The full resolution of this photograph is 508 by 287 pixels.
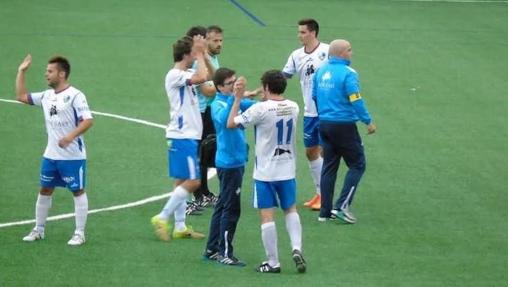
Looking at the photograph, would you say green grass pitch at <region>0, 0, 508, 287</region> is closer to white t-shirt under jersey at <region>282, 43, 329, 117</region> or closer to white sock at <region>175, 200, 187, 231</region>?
white sock at <region>175, 200, 187, 231</region>

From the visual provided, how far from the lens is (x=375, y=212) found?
1537cm

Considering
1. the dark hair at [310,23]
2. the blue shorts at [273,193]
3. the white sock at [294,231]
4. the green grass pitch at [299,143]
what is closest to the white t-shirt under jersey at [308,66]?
the dark hair at [310,23]

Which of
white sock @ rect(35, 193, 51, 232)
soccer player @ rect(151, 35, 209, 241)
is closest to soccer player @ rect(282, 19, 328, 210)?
soccer player @ rect(151, 35, 209, 241)

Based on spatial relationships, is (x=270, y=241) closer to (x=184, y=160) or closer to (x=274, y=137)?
(x=274, y=137)

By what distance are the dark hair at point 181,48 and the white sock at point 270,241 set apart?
2319 millimetres

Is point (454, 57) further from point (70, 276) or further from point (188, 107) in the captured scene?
point (70, 276)

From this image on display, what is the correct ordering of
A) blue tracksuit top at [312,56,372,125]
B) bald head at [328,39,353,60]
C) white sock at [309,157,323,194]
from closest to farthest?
blue tracksuit top at [312,56,372,125], bald head at [328,39,353,60], white sock at [309,157,323,194]

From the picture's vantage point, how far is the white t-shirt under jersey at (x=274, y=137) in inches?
494

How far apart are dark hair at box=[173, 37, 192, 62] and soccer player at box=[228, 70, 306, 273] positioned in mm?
1350

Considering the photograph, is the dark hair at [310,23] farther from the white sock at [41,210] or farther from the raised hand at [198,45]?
the white sock at [41,210]

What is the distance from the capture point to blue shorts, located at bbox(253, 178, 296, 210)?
41.7ft

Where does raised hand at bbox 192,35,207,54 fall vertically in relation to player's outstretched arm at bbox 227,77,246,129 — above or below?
above

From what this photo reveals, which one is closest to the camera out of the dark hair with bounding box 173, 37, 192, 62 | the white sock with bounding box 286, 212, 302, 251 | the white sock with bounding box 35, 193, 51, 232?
the white sock with bounding box 286, 212, 302, 251

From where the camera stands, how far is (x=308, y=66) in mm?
15812
